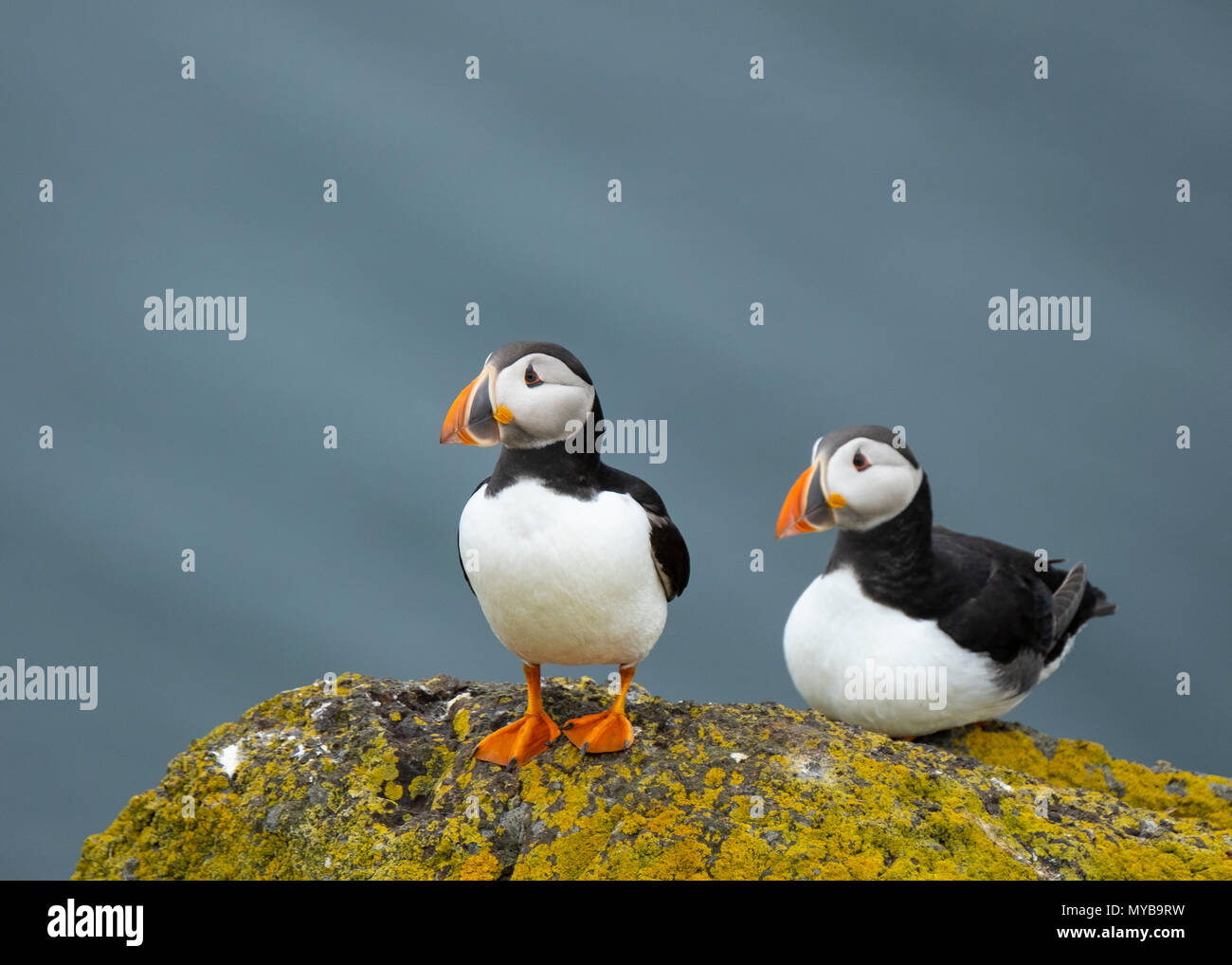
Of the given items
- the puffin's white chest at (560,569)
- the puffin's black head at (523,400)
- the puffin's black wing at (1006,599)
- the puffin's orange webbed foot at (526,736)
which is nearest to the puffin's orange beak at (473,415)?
the puffin's black head at (523,400)

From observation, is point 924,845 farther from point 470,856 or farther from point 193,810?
point 193,810

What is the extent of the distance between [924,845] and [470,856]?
1.42 m

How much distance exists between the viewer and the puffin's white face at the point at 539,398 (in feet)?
12.5

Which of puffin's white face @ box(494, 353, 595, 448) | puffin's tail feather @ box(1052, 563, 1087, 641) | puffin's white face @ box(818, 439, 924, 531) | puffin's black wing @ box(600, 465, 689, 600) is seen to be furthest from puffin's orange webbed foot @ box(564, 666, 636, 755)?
puffin's tail feather @ box(1052, 563, 1087, 641)

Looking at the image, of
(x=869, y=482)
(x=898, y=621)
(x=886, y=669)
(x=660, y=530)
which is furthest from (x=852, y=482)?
(x=660, y=530)

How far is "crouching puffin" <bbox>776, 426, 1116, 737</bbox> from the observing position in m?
5.20

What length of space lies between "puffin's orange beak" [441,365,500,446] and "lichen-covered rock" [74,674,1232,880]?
1.18 m

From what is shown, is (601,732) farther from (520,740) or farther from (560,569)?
(560,569)

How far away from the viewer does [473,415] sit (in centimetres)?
376

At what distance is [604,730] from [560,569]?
2.07 ft

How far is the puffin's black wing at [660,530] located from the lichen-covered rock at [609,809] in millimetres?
554

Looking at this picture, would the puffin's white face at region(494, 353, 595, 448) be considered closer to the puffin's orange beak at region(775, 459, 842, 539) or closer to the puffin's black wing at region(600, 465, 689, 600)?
the puffin's black wing at region(600, 465, 689, 600)

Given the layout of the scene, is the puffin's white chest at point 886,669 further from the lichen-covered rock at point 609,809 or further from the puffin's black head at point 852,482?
the lichen-covered rock at point 609,809
